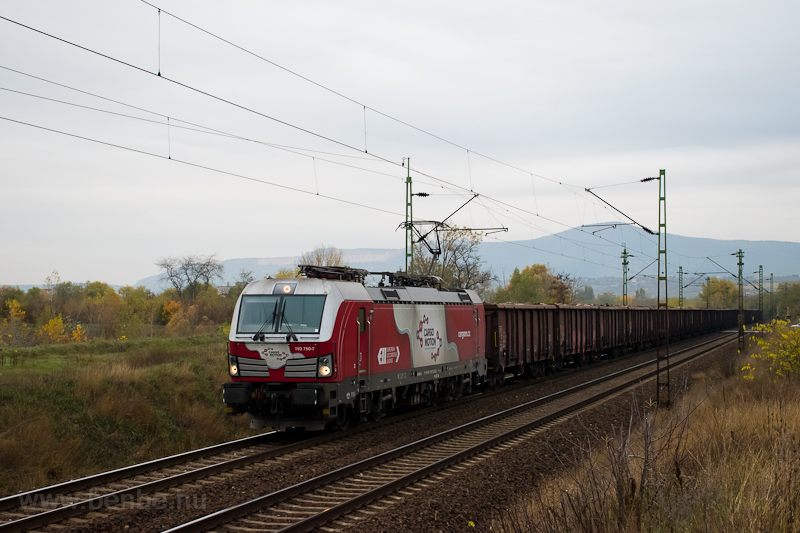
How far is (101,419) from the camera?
14.3 meters

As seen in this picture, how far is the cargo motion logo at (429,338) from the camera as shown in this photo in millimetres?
17312

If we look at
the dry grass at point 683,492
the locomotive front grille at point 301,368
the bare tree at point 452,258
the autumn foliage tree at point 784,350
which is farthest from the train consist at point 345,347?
the bare tree at point 452,258

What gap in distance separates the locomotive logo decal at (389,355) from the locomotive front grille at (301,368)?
243 cm

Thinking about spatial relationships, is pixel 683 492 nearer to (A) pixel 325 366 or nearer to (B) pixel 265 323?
(A) pixel 325 366

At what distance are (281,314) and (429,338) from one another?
5.37 meters

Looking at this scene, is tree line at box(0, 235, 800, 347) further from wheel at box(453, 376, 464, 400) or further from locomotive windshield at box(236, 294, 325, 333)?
locomotive windshield at box(236, 294, 325, 333)

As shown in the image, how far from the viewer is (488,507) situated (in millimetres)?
9312

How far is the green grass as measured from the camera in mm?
11805

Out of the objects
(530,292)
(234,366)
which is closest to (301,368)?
(234,366)

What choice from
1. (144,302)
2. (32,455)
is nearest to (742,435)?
(32,455)

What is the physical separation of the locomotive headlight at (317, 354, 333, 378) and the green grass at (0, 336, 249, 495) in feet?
13.7

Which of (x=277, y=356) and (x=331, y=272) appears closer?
(x=277, y=356)

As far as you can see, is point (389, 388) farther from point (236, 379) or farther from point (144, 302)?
point (144, 302)

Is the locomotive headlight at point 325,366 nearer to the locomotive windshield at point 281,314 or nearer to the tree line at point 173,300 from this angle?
the locomotive windshield at point 281,314
